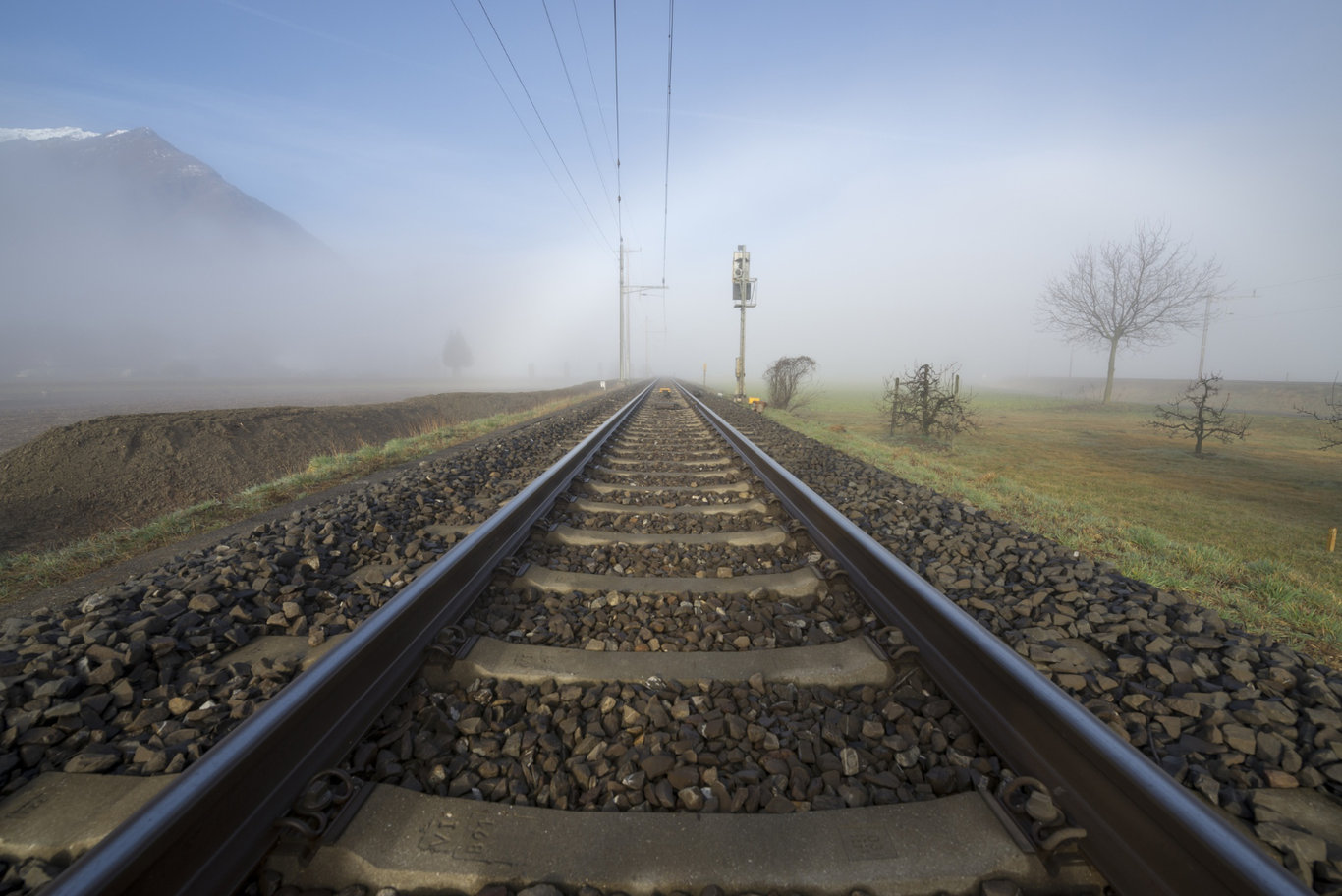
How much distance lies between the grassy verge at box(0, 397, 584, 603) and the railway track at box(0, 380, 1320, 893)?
2579 mm

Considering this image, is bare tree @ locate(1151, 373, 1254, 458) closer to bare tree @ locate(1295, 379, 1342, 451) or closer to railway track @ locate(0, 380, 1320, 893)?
bare tree @ locate(1295, 379, 1342, 451)

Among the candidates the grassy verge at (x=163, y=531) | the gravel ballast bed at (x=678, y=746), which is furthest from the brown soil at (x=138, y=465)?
the gravel ballast bed at (x=678, y=746)

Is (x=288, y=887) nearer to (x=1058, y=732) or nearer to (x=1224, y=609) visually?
(x=1058, y=732)

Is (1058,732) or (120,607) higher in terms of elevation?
(1058,732)

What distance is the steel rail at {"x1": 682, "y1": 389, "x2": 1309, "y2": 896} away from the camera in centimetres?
107

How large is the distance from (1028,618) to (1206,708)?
0.75m

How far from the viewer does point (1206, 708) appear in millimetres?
1850

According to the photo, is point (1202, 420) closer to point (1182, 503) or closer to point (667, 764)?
point (1182, 503)

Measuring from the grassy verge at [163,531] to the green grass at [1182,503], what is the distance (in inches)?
288

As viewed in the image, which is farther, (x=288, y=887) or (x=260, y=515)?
(x=260, y=515)

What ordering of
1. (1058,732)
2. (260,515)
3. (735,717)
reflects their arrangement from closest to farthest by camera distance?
1. (1058,732)
2. (735,717)
3. (260,515)

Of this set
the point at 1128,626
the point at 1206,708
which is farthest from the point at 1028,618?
the point at 1206,708

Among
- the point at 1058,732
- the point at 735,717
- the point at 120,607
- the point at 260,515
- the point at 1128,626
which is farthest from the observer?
the point at 260,515

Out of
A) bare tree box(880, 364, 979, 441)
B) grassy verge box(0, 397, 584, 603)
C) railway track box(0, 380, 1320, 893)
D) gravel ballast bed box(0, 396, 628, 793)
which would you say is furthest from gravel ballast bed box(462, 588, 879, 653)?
bare tree box(880, 364, 979, 441)
